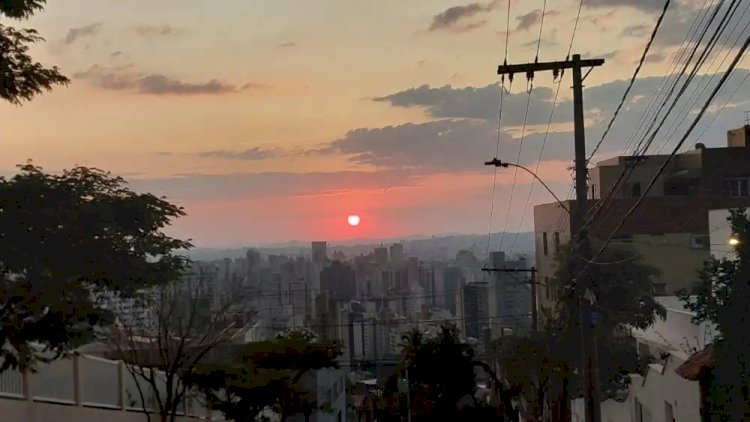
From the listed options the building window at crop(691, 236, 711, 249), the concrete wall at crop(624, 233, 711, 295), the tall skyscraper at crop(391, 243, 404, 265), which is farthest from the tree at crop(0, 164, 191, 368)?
the tall skyscraper at crop(391, 243, 404, 265)

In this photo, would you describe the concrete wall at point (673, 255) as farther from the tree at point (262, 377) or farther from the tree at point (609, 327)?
the tree at point (262, 377)

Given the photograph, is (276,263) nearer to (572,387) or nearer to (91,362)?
(572,387)

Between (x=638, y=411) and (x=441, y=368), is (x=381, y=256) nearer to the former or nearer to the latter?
(x=441, y=368)

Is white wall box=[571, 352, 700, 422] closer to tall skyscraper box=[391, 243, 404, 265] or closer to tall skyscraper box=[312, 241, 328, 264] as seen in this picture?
tall skyscraper box=[312, 241, 328, 264]

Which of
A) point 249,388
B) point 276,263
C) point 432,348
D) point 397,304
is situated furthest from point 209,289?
point 397,304

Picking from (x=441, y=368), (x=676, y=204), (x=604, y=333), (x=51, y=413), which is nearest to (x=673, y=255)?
(x=676, y=204)
